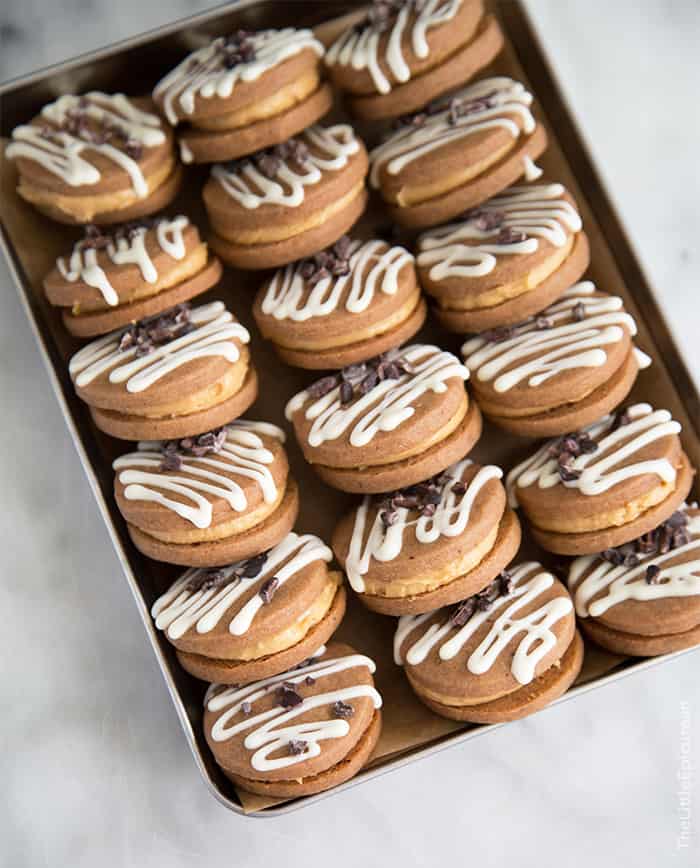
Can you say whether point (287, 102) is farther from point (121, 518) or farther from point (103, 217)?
point (121, 518)

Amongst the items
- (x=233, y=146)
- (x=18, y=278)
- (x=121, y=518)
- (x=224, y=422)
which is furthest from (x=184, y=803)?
(x=233, y=146)

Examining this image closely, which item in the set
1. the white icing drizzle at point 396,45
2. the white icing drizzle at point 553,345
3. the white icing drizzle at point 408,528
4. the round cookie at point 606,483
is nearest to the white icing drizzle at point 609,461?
the round cookie at point 606,483

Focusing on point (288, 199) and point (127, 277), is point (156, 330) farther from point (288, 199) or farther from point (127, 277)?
point (288, 199)

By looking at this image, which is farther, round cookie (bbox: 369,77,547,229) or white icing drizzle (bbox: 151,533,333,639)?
round cookie (bbox: 369,77,547,229)

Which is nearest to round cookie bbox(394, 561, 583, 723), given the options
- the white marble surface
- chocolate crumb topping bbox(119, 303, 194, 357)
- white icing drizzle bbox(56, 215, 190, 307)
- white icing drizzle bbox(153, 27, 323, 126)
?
the white marble surface

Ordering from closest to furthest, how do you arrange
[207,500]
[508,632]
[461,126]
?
[207,500] → [508,632] → [461,126]

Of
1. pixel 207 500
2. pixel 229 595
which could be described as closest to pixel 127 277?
pixel 207 500

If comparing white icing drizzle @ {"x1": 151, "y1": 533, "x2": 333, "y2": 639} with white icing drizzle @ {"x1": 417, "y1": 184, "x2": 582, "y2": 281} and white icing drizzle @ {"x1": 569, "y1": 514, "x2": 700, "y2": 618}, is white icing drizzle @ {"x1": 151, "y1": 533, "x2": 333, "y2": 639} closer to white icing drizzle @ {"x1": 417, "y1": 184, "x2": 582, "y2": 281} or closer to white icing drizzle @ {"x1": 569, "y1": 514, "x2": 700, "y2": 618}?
white icing drizzle @ {"x1": 569, "y1": 514, "x2": 700, "y2": 618}
